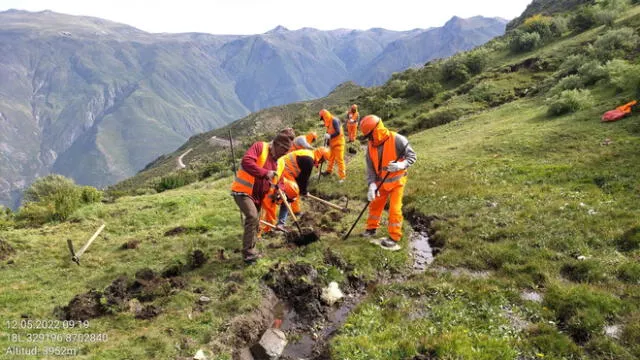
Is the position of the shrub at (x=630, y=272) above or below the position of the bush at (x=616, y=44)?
below

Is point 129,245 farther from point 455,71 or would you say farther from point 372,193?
point 455,71

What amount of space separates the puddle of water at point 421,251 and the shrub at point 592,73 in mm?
18350

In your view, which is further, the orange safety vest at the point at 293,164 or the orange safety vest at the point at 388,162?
the orange safety vest at the point at 293,164

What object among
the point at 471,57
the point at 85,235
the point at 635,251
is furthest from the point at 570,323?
the point at 471,57

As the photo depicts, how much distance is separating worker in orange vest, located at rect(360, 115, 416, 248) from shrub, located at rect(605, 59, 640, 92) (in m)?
15.2

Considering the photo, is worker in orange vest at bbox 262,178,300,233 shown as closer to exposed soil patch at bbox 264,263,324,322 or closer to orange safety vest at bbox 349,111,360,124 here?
exposed soil patch at bbox 264,263,324,322

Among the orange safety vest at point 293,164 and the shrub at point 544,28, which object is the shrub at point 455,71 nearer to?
the shrub at point 544,28

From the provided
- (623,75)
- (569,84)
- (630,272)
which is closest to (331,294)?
(630,272)

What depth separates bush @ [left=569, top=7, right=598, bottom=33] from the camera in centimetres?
3759

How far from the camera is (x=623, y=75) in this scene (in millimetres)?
20250

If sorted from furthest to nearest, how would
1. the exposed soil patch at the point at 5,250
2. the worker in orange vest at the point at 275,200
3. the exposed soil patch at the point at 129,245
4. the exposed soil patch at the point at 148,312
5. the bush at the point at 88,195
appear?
the bush at the point at 88,195 → the exposed soil patch at the point at 129,245 → the worker in orange vest at the point at 275,200 → the exposed soil patch at the point at 5,250 → the exposed soil patch at the point at 148,312

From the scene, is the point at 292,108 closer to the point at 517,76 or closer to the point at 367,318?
the point at 517,76

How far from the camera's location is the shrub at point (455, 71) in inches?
1586

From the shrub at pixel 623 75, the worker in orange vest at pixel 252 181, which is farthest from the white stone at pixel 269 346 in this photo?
the shrub at pixel 623 75
